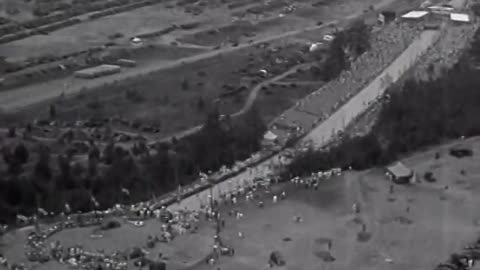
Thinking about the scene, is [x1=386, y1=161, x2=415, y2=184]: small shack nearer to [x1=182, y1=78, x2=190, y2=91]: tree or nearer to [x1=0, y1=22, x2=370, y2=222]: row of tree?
[x1=0, y1=22, x2=370, y2=222]: row of tree

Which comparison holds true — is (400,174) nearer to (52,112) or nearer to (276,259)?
(276,259)

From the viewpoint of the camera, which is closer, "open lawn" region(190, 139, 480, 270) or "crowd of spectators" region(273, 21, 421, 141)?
"open lawn" region(190, 139, 480, 270)

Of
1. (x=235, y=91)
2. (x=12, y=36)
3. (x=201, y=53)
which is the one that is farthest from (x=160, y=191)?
(x=12, y=36)

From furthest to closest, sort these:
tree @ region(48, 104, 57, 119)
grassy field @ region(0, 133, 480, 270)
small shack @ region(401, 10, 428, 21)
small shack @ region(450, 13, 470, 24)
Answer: small shack @ region(401, 10, 428, 21)
small shack @ region(450, 13, 470, 24)
tree @ region(48, 104, 57, 119)
grassy field @ region(0, 133, 480, 270)

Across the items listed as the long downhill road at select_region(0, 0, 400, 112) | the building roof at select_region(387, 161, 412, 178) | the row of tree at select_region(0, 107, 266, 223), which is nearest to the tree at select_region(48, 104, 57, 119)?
the long downhill road at select_region(0, 0, 400, 112)

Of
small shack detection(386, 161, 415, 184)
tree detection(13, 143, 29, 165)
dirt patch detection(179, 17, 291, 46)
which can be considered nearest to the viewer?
small shack detection(386, 161, 415, 184)

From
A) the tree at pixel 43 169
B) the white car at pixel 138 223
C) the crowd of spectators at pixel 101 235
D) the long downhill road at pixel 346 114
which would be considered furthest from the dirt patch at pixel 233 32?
the white car at pixel 138 223

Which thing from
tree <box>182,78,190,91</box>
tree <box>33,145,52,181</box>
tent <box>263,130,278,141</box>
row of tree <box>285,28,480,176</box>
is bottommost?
tree <box>182,78,190,91</box>

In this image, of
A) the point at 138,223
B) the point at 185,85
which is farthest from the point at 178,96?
the point at 138,223
